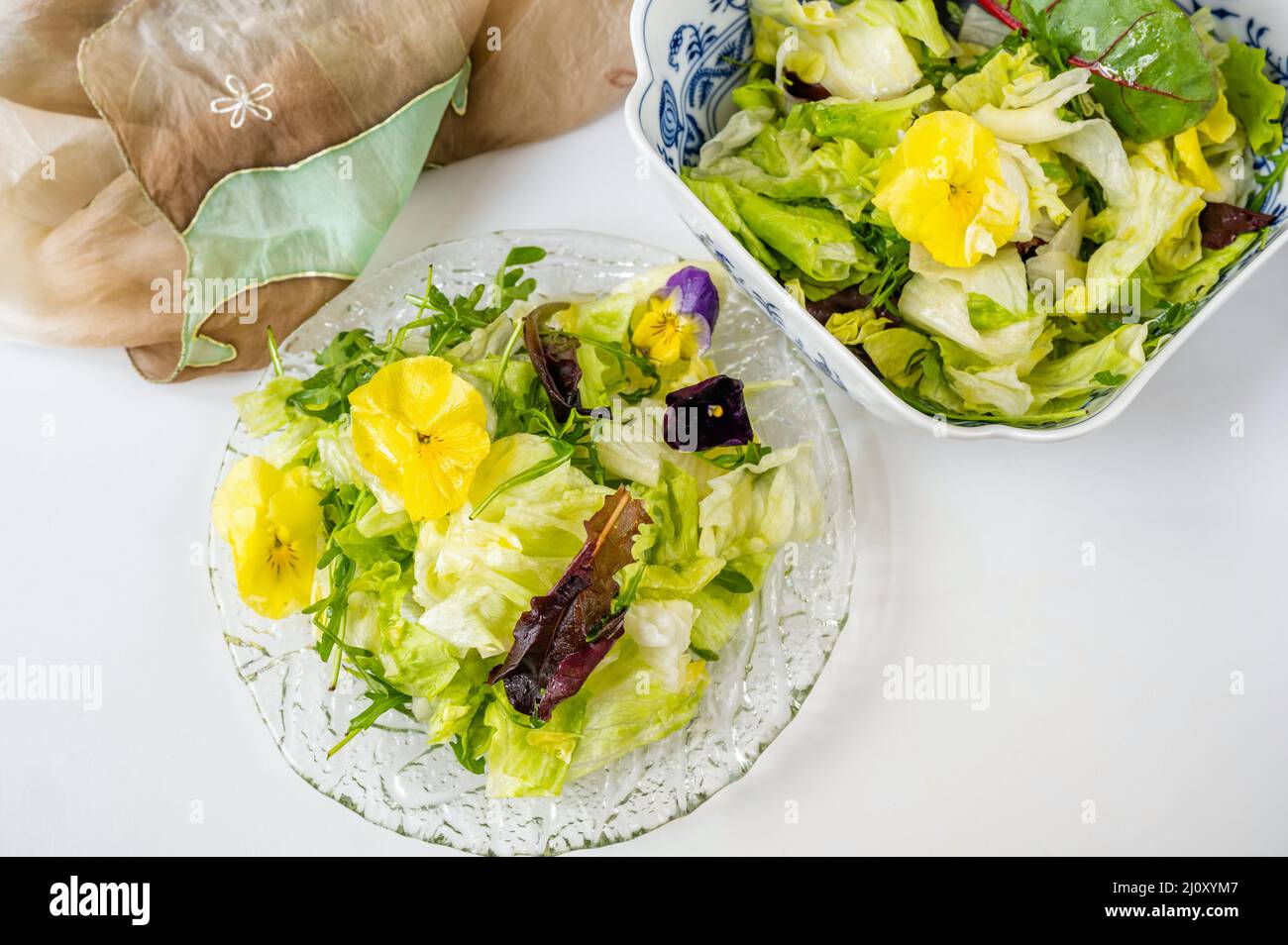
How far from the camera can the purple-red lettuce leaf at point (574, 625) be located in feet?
2.75

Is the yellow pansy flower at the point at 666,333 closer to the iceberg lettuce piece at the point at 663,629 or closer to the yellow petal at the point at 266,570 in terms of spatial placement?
the iceberg lettuce piece at the point at 663,629

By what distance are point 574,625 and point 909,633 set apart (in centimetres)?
47

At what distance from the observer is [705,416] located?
0.93 meters

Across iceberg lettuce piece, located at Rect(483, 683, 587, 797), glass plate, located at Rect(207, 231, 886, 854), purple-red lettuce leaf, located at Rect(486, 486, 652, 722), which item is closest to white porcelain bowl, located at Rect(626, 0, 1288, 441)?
glass plate, located at Rect(207, 231, 886, 854)

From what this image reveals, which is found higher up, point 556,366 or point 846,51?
point 846,51

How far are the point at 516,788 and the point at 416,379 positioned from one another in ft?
1.24

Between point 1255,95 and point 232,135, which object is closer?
point 1255,95

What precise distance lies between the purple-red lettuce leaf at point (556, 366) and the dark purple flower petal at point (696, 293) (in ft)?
0.37

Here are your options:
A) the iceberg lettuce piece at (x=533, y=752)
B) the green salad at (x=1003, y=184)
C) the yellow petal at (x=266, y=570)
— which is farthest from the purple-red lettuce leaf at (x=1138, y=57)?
the yellow petal at (x=266, y=570)

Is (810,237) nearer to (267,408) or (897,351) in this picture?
(897,351)

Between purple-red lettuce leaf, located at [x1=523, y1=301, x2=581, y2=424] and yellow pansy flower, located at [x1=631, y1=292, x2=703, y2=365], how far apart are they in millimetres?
71

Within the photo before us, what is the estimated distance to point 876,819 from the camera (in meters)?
1.12

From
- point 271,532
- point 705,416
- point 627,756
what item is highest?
point 705,416

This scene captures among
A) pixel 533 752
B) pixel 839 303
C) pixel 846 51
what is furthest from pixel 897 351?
pixel 533 752
